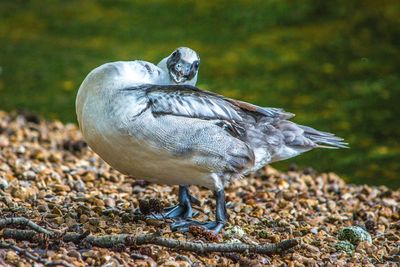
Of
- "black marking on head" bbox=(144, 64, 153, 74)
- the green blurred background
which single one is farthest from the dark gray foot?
the green blurred background

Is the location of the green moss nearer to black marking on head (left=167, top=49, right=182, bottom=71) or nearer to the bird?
the bird

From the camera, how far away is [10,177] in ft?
24.8

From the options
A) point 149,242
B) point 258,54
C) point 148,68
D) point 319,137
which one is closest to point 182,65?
point 148,68

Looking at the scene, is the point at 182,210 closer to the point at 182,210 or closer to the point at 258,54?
the point at 182,210

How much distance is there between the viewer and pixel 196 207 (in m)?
7.23

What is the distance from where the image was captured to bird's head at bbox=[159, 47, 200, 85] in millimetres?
6684

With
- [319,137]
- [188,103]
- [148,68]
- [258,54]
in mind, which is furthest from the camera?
[258,54]

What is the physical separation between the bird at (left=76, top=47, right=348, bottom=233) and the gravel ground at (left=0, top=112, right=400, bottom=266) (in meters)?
0.43

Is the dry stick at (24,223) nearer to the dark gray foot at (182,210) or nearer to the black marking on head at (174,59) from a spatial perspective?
the dark gray foot at (182,210)

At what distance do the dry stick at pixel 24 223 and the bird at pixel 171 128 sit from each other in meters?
0.87

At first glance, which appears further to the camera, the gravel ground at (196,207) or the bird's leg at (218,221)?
the bird's leg at (218,221)

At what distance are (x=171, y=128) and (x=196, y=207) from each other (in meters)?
1.35

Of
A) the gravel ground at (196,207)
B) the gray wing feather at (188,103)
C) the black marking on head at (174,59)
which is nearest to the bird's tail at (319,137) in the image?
the gravel ground at (196,207)

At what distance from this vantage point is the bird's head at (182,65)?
668cm
